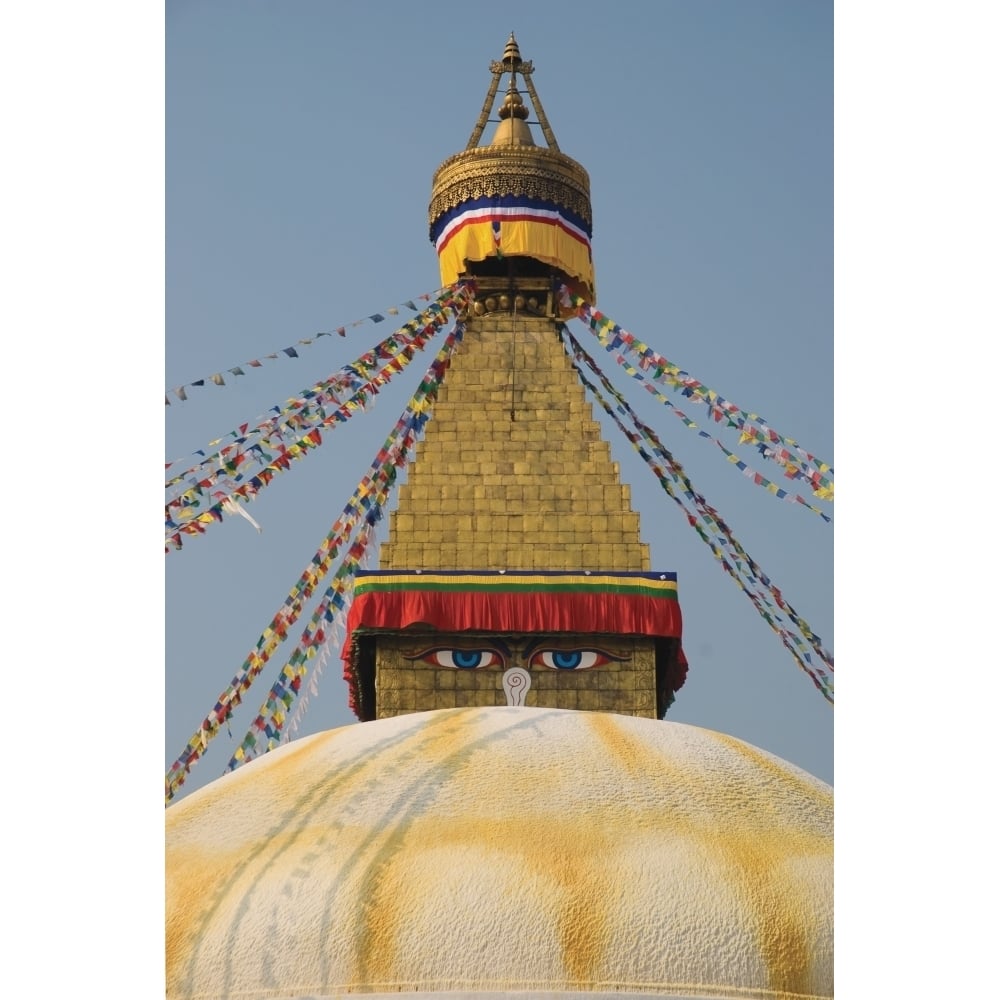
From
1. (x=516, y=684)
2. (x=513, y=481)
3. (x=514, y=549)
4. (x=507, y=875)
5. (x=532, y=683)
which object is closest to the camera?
(x=507, y=875)

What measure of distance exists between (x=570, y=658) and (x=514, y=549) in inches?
35.4

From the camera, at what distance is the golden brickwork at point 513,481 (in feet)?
34.4

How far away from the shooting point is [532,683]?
33.0 feet

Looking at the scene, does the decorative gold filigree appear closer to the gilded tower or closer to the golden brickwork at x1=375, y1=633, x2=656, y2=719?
the gilded tower

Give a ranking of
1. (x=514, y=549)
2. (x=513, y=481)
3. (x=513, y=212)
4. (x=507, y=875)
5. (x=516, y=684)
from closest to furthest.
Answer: (x=507, y=875) → (x=516, y=684) → (x=514, y=549) → (x=513, y=481) → (x=513, y=212)

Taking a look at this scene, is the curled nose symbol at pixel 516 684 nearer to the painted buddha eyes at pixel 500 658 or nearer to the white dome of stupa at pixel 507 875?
the painted buddha eyes at pixel 500 658

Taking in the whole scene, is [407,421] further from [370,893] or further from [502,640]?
[370,893]

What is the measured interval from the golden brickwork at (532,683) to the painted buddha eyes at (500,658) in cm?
3

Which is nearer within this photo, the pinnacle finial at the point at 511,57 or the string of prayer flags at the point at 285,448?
the string of prayer flags at the point at 285,448

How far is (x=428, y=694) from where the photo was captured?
9.98 metres

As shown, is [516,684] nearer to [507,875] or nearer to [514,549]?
[514,549]

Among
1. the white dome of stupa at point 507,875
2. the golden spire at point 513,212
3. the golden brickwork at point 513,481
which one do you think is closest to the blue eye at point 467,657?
the golden brickwork at point 513,481

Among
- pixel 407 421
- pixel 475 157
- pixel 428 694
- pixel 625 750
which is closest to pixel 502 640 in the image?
pixel 428 694

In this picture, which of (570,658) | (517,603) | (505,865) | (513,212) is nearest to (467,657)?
(517,603)
